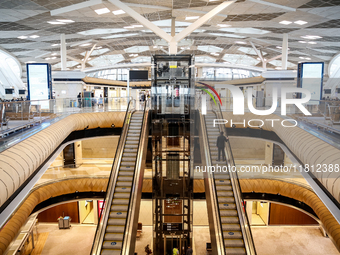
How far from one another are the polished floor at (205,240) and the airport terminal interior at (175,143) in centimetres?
11

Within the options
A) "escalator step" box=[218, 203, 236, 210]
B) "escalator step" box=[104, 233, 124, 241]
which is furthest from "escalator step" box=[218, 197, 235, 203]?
"escalator step" box=[104, 233, 124, 241]

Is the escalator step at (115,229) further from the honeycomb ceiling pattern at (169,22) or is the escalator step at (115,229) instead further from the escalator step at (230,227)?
the honeycomb ceiling pattern at (169,22)

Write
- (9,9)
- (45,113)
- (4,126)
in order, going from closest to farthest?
(4,126), (45,113), (9,9)

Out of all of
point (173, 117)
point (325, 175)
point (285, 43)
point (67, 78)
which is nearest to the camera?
point (325, 175)

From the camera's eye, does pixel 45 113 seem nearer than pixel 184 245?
Yes

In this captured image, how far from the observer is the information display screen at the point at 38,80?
55.6 feet

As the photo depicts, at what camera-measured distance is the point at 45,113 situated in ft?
38.0

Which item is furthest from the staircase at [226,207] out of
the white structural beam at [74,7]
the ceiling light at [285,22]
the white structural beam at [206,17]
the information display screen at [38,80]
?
the information display screen at [38,80]

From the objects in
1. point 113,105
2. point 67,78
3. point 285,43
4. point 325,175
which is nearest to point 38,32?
point 67,78

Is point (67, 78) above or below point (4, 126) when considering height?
above

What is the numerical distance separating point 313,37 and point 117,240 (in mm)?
19466

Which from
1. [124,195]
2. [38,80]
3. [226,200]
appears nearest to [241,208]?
[226,200]

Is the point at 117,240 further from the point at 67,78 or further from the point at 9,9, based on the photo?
the point at 67,78

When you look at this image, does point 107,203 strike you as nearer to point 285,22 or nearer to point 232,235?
point 232,235
